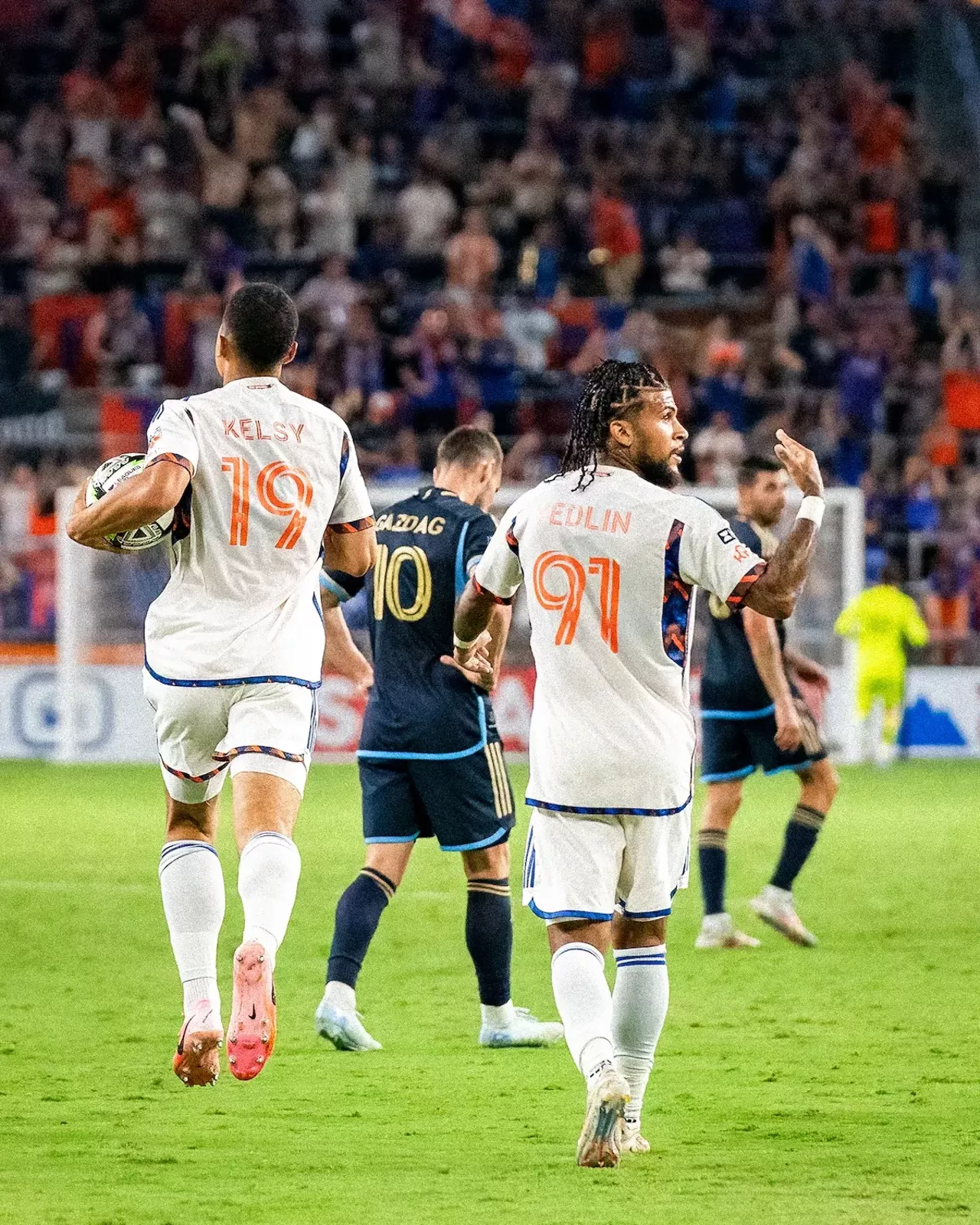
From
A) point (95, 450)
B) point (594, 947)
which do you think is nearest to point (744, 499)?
point (594, 947)

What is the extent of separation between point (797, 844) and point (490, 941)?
2852mm

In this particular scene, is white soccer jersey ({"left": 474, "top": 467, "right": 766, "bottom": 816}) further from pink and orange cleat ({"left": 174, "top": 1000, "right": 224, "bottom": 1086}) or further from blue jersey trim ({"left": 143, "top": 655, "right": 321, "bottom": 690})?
pink and orange cleat ({"left": 174, "top": 1000, "right": 224, "bottom": 1086})

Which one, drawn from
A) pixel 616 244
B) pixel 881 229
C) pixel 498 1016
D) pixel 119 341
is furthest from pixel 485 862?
pixel 881 229

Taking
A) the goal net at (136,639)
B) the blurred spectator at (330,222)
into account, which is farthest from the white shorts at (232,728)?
the blurred spectator at (330,222)

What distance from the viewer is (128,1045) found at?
23.3 ft

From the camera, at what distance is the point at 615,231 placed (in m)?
24.7

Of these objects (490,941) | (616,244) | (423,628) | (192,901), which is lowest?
(490,941)

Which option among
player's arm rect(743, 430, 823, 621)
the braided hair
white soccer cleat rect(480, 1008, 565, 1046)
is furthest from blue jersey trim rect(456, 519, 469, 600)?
player's arm rect(743, 430, 823, 621)

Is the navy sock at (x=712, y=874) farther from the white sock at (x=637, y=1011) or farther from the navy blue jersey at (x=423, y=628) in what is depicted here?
the white sock at (x=637, y=1011)

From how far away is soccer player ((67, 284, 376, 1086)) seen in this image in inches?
219

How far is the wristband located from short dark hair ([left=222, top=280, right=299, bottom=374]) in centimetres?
148

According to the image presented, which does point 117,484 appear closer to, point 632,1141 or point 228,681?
point 228,681

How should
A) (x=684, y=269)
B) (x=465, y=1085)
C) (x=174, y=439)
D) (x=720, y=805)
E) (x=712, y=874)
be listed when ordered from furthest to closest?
(x=684, y=269) < (x=720, y=805) < (x=712, y=874) < (x=465, y=1085) < (x=174, y=439)

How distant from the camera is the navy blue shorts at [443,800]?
24.2ft
